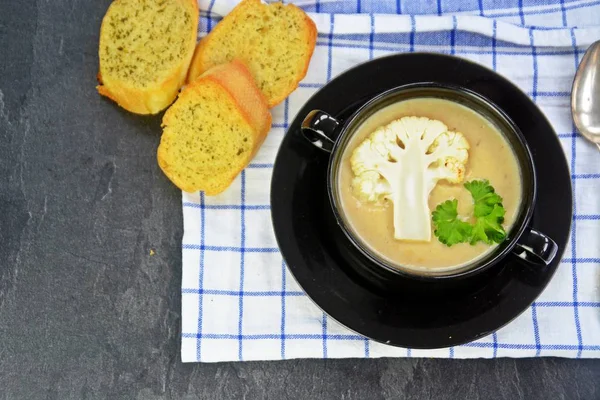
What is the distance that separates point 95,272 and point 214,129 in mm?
528

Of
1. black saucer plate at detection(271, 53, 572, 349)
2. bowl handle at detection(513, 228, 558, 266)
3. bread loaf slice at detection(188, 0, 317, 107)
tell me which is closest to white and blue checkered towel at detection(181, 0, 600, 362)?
bread loaf slice at detection(188, 0, 317, 107)

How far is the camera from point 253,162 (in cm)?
183

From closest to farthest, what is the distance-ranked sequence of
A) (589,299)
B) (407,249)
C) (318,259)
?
1. (407,249)
2. (318,259)
3. (589,299)

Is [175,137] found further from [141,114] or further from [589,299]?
[589,299]

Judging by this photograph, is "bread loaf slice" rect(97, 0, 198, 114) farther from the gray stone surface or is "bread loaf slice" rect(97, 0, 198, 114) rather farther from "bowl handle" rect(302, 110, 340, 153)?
"bowl handle" rect(302, 110, 340, 153)

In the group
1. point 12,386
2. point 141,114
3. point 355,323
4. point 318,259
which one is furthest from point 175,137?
point 12,386

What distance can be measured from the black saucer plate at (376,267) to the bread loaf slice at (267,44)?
0.60ft

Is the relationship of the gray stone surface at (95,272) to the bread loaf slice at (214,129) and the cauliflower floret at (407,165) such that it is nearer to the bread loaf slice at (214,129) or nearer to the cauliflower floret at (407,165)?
the bread loaf slice at (214,129)

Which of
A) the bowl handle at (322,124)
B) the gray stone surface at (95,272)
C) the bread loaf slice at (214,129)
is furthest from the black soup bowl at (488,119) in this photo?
the gray stone surface at (95,272)

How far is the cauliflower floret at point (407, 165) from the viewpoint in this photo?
1520 mm

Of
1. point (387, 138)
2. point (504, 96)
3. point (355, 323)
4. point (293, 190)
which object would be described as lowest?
point (355, 323)

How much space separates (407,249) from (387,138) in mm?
260

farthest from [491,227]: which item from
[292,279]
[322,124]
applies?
[292,279]

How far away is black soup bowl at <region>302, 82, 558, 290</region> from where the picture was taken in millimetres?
1500
